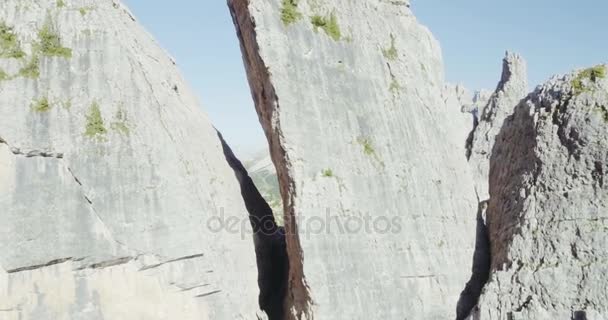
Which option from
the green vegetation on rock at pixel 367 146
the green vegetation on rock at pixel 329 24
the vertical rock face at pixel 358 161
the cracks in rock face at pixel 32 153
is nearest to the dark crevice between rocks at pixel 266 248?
the vertical rock face at pixel 358 161

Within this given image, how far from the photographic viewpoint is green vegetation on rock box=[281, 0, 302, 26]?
18312 millimetres

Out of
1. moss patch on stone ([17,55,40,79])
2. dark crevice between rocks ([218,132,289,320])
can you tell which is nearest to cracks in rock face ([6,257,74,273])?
moss patch on stone ([17,55,40,79])

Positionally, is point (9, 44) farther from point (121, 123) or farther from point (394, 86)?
point (394, 86)

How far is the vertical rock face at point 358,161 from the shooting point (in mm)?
17000

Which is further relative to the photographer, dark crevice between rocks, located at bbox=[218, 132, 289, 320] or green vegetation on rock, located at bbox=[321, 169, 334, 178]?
dark crevice between rocks, located at bbox=[218, 132, 289, 320]

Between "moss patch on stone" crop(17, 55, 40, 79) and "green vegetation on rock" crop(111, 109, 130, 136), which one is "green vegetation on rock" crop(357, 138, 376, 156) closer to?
"green vegetation on rock" crop(111, 109, 130, 136)

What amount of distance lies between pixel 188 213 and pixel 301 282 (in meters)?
3.73

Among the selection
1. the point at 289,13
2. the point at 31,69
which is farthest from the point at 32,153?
the point at 289,13

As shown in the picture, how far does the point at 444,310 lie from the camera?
18531mm

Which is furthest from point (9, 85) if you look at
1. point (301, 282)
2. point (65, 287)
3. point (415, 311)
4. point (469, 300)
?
point (469, 300)

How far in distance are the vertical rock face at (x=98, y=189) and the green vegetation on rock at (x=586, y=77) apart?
11.2m

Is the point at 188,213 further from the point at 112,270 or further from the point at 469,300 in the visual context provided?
the point at 469,300

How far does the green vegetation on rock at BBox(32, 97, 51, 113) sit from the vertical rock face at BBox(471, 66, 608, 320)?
44.1 ft

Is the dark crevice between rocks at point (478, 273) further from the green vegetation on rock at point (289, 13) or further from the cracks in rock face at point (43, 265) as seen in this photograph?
the cracks in rock face at point (43, 265)
